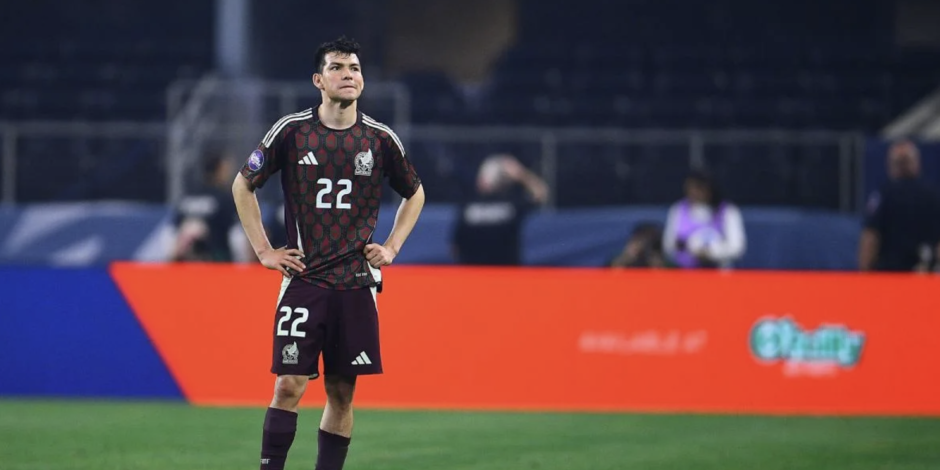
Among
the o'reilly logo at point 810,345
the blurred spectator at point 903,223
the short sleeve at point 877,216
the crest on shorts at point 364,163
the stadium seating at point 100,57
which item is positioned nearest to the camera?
the crest on shorts at point 364,163

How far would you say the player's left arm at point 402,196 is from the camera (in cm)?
673

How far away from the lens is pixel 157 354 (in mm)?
11586

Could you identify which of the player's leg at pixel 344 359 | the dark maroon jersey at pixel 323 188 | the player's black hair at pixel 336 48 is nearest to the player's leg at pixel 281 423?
the player's leg at pixel 344 359

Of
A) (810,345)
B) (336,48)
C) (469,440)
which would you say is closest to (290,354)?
(336,48)

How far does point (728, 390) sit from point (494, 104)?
10.2 metres

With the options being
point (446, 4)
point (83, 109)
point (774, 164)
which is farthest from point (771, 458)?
point (446, 4)

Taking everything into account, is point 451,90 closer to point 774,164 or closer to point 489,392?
point 774,164

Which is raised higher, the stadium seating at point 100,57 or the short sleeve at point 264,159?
the stadium seating at point 100,57

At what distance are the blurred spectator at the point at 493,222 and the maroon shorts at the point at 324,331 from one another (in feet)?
24.7

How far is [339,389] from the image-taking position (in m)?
6.83

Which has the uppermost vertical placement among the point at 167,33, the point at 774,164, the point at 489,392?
the point at 167,33

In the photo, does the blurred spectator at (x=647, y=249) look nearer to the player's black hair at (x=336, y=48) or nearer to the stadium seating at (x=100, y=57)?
the player's black hair at (x=336, y=48)

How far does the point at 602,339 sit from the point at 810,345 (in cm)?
152

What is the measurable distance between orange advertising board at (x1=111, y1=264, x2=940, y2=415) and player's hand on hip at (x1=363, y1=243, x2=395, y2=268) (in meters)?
4.70
